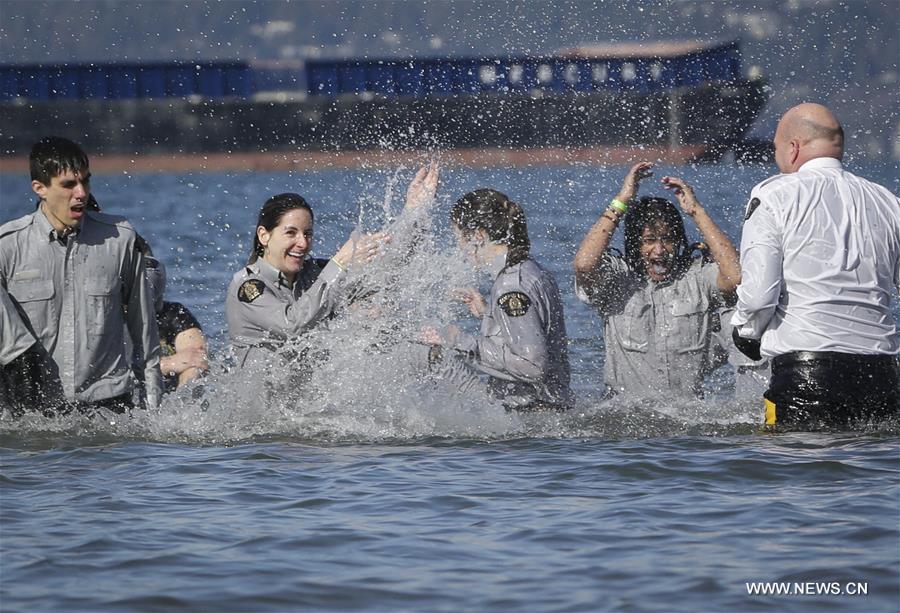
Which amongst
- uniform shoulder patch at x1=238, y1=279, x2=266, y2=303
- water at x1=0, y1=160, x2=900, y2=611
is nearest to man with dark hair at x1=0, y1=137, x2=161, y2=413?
water at x1=0, y1=160, x2=900, y2=611

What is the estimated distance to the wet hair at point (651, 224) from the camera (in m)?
7.60

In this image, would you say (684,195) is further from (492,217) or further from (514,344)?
(514,344)

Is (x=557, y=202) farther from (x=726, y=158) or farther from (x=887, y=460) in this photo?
(x=887, y=460)

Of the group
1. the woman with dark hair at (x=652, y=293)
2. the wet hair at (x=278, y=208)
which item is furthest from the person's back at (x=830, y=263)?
the wet hair at (x=278, y=208)

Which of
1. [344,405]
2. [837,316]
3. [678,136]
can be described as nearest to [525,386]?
[344,405]

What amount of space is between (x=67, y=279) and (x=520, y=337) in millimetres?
2257

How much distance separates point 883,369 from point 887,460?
1.49 ft

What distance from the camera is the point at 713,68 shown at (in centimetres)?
5800

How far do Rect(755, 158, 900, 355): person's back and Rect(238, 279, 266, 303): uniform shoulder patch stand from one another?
2.44 meters

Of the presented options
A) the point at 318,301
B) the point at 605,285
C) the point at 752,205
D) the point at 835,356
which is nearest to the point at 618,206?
the point at 605,285

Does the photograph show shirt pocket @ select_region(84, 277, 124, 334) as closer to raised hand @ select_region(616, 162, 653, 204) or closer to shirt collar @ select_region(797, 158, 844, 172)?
raised hand @ select_region(616, 162, 653, 204)

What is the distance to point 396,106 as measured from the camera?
57.5m

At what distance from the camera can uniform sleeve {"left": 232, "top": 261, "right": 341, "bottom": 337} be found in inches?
271

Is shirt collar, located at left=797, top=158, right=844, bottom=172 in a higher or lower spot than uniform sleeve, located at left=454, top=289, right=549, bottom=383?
higher
